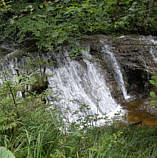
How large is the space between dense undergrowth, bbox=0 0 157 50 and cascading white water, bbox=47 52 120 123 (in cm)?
94

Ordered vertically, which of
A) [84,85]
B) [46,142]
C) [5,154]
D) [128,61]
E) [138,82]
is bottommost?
[138,82]

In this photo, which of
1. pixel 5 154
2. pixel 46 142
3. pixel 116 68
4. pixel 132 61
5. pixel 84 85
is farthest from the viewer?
pixel 116 68

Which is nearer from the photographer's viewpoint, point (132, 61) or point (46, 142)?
point (46, 142)

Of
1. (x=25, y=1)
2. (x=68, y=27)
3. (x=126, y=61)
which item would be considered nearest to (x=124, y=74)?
(x=126, y=61)

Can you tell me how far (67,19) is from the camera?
12.2ft

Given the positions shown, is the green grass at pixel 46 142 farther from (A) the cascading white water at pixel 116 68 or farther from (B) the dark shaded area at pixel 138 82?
(B) the dark shaded area at pixel 138 82

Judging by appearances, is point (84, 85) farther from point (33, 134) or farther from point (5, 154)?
point (5, 154)

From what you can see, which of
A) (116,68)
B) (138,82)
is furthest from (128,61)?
(138,82)

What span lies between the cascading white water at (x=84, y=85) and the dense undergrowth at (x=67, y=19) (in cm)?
94

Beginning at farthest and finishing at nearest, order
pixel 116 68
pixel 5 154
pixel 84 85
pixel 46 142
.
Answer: pixel 116 68 → pixel 84 85 → pixel 46 142 → pixel 5 154

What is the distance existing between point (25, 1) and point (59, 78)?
3883 millimetres

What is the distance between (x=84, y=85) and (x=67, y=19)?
2.64 m

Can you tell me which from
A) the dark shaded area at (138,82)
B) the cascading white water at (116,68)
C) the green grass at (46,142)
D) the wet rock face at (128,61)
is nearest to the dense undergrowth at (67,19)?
the wet rock face at (128,61)

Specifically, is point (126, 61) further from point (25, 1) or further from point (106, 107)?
point (25, 1)
